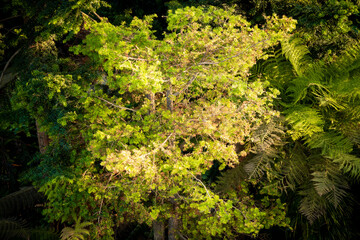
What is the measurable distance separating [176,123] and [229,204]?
2.61ft

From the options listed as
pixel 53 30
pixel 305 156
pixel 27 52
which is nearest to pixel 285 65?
pixel 305 156

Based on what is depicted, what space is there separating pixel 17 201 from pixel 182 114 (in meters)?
2.46

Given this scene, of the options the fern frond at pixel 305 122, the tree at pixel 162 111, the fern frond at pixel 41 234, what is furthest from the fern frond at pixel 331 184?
the fern frond at pixel 41 234

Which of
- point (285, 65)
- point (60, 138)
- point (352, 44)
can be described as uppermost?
point (352, 44)

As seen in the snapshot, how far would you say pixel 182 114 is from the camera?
7.97 feet

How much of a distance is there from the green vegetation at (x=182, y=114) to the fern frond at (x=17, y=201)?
0.9 inches

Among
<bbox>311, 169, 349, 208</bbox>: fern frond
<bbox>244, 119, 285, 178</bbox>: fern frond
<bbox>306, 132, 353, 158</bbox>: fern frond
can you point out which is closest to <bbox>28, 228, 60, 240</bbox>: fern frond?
<bbox>244, 119, 285, 178</bbox>: fern frond

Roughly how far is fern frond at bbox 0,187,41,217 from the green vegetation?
2 centimetres

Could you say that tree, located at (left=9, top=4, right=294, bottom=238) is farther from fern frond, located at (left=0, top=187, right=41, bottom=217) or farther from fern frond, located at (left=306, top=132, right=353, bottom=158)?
fern frond, located at (left=0, top=187, right=41, bottom=217)

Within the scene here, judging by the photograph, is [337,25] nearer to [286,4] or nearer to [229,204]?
[286,4]

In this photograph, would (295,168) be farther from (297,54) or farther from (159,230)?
(159,230)

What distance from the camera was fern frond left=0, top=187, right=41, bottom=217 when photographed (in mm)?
2822

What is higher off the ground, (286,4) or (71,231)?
(286,4)

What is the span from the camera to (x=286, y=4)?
2.96 m
